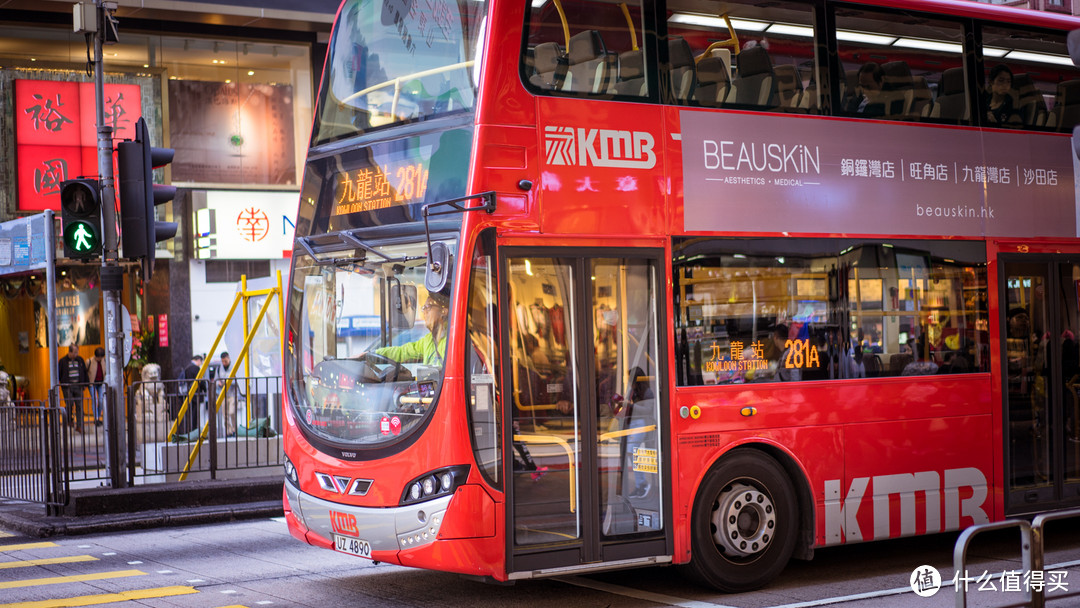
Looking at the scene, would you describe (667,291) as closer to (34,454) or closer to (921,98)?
(921,98)

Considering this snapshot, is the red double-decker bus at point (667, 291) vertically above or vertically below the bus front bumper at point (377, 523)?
above

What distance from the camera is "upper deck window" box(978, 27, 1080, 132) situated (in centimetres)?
1005

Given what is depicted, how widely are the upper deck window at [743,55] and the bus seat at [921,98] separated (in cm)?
102

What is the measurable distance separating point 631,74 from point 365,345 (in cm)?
265

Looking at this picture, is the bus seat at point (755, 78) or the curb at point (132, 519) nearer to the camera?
the bus seat at point (755, 78)

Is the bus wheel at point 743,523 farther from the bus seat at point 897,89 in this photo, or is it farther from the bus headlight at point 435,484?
the bus seat at point 897,89

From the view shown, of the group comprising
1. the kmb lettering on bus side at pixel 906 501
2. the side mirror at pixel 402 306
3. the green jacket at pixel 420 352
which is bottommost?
the kmb lettering on bus side at pixel 906 501

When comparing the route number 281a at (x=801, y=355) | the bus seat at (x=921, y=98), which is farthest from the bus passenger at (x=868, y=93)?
the route number 281a at (x=801, y=355)

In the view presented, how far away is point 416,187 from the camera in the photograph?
25.7ft

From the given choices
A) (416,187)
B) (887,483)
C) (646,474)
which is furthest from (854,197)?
(416,187)

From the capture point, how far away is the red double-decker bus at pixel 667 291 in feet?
24.9

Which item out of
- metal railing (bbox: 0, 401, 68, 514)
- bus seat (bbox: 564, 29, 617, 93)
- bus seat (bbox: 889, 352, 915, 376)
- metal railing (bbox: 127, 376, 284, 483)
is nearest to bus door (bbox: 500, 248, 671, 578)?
bus seat (bbox: 564, 29, 617, 93)

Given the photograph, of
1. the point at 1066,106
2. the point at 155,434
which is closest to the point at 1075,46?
the point at 1066,106

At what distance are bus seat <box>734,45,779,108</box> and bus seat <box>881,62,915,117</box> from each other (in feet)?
3.67
